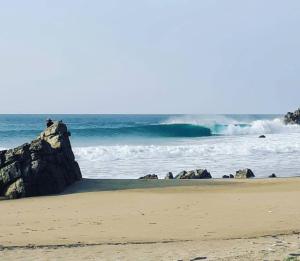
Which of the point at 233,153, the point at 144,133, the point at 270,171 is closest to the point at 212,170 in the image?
the point at 270,171

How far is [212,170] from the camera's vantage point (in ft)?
76.2

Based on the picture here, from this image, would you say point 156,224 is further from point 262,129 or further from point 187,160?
point 262,129

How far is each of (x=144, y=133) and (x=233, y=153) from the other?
29.5m

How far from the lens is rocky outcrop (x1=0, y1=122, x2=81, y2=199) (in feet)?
48.4

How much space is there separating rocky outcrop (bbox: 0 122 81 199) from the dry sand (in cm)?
58

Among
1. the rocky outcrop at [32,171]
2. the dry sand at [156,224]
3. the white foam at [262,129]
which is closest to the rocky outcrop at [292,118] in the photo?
the white foam at [262,129]

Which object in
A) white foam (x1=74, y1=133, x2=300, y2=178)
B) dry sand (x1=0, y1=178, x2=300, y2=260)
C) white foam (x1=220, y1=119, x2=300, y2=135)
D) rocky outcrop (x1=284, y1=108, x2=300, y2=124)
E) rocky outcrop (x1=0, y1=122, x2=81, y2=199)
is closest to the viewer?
dry sand (x1=0, y1=178, x2=300, y2=260)

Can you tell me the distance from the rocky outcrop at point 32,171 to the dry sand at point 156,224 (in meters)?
0.58

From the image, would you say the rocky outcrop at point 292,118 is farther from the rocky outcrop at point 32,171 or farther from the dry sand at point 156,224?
the rocky outcrop at point 32,171

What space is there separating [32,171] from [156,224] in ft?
18.1

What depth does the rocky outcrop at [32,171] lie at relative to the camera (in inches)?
581

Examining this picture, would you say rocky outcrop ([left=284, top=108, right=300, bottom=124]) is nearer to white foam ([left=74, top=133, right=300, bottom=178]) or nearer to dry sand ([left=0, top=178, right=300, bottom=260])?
white foam ([left=74, top=133, right=300, bottom=178])

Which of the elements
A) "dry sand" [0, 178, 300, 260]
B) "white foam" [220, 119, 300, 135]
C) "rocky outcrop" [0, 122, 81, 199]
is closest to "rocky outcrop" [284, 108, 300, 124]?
"white foam" [220, 119, 300, 135]

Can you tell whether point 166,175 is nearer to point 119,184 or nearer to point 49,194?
point 119,184
